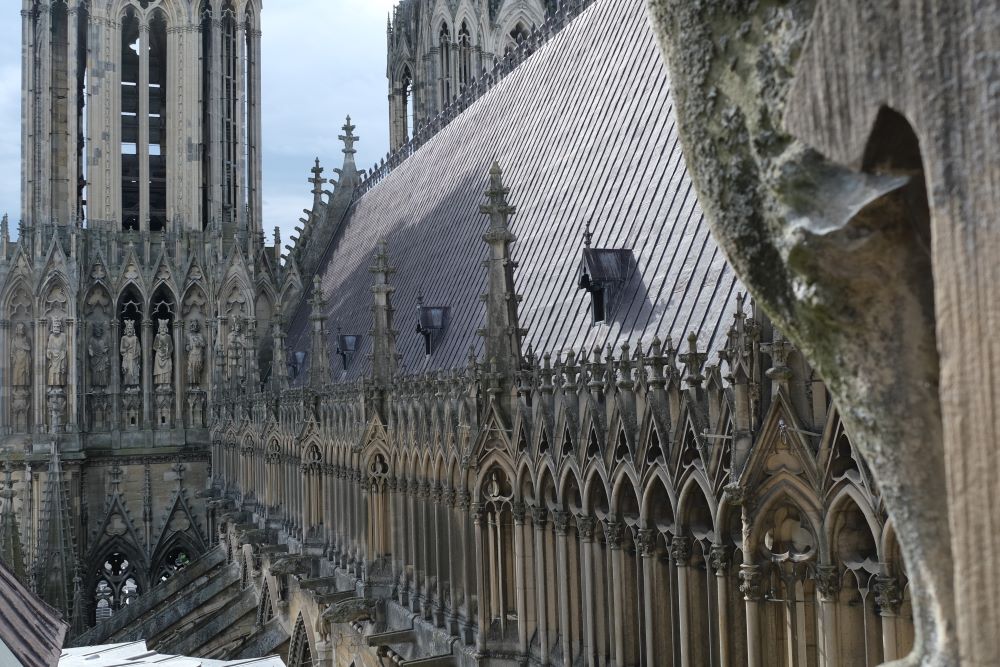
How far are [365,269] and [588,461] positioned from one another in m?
20.1

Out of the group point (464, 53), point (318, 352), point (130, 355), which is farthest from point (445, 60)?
point (318, 352)

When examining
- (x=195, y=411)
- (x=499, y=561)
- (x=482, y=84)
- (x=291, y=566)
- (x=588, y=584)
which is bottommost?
(x=291, y=566)

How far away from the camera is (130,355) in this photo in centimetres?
3834

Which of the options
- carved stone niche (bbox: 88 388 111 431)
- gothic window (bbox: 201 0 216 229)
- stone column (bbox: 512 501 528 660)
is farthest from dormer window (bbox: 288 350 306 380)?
stone column (bbox: 512 501 528 660)

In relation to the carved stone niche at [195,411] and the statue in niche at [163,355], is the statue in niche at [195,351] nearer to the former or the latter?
the carved stone niche at [195,411]

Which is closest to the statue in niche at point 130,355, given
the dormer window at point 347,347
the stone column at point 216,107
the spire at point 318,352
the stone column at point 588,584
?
the stone column at point 216,107

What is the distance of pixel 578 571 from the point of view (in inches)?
488

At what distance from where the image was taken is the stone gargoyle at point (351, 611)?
669 inches

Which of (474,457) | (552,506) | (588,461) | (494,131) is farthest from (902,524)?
(494,131)

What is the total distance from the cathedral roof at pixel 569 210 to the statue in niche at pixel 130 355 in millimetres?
12759

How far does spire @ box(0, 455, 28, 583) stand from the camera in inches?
1275

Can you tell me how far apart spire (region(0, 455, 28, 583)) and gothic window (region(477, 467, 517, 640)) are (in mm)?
22724

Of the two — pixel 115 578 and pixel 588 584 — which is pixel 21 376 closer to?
pixel 115 578

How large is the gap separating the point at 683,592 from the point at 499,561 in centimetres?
484
